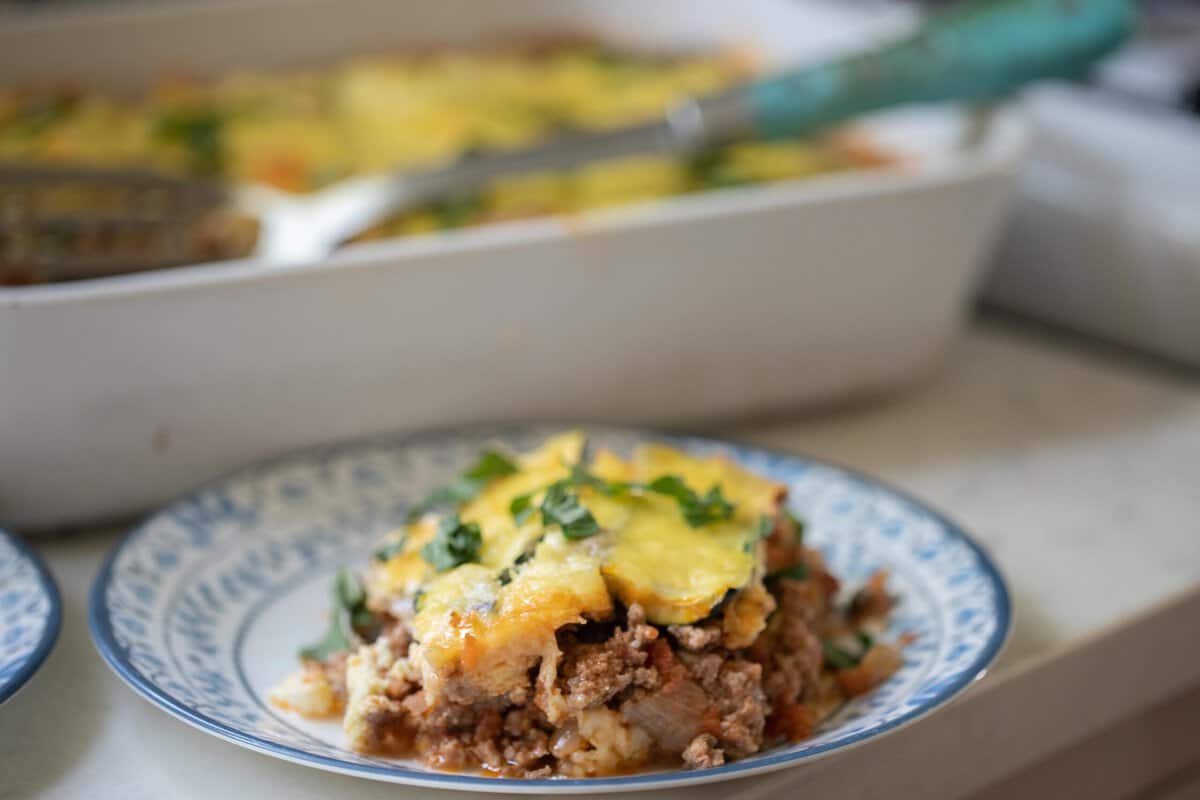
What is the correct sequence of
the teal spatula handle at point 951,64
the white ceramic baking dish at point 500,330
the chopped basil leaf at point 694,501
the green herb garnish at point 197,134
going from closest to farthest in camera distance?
the chopped basil leaf at point 694,501 < the white ceramic baking dish at point 500,330 < the teal spatula handle at point 951,64 < the green herb garnish at point 197,134

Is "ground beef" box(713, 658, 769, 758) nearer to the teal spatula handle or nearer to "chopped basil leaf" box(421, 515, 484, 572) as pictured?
"chopped basil leaf" box(421, 515, 484, 572)

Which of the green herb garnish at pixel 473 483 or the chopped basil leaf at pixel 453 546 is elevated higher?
the chopped basil leaf at pixel 453 546

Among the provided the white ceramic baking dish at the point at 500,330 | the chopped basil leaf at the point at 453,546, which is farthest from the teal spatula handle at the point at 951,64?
the chopped basil leaf at the point at 453,546

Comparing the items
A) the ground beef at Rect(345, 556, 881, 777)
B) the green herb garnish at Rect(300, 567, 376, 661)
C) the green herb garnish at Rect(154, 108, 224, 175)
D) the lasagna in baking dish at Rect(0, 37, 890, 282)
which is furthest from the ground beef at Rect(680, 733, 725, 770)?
the green herb garnish at Rect(154, 108, 224, 175)

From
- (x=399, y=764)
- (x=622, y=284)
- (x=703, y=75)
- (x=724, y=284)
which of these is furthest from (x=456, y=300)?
(x=703, y=75)

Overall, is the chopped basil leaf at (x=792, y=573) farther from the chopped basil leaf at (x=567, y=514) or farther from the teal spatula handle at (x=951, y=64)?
the teal spatula handle at (x=951, y=64)

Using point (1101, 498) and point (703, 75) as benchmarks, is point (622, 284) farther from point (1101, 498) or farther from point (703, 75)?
point (703, 75)

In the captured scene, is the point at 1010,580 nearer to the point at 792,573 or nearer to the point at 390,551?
the point at 792,573
